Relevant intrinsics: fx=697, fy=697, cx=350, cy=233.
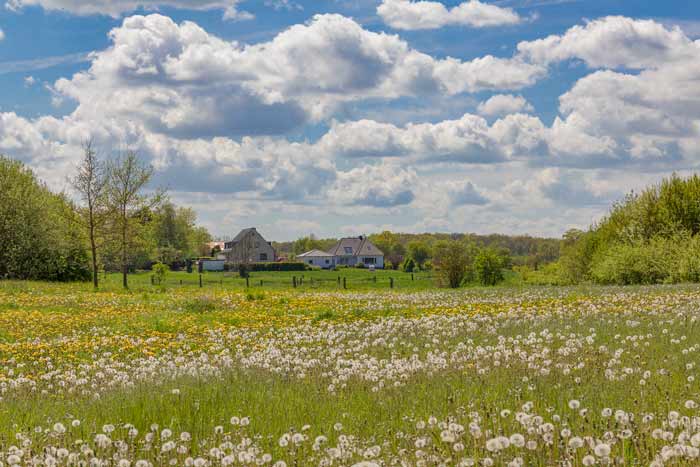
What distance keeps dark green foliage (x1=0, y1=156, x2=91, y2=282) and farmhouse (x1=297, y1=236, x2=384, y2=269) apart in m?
102

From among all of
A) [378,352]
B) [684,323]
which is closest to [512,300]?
[684,323]

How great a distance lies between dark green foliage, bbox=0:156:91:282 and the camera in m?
54.0

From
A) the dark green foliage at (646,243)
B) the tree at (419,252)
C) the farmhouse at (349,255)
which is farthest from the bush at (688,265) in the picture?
the farmhouse at (349,255)

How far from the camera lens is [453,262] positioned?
56.3 meters

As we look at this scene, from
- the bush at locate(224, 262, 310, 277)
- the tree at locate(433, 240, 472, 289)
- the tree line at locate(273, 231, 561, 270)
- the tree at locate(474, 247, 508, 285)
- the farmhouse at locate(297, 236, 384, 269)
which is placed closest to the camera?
the tree at locate(433, 240, 472, 289)

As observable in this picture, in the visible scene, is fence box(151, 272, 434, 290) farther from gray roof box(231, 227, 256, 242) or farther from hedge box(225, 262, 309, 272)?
gray roof box(231, 227, 256, 242)

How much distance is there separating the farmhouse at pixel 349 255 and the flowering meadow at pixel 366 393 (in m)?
139

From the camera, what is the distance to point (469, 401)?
329 inches

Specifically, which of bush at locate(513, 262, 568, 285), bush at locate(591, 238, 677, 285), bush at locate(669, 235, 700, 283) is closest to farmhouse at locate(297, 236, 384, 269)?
bush at locate(513, 262, 568, 285)

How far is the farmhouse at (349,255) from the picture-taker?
158375mm

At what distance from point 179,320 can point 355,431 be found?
1432cm

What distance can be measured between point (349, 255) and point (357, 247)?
2863 mm

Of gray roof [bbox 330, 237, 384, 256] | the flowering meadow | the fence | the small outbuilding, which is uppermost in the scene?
gray roof [bbox 330, 237, 384, 256]

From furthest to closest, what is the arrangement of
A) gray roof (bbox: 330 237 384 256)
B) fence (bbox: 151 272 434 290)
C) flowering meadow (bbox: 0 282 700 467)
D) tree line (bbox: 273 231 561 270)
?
gray roof (bbox: 330 237 384 256), tree line (bbox: 273 231 561 270), fence (bbox: 151 272 434 290), flowering meadow (bbox: 0 282 700 467)
